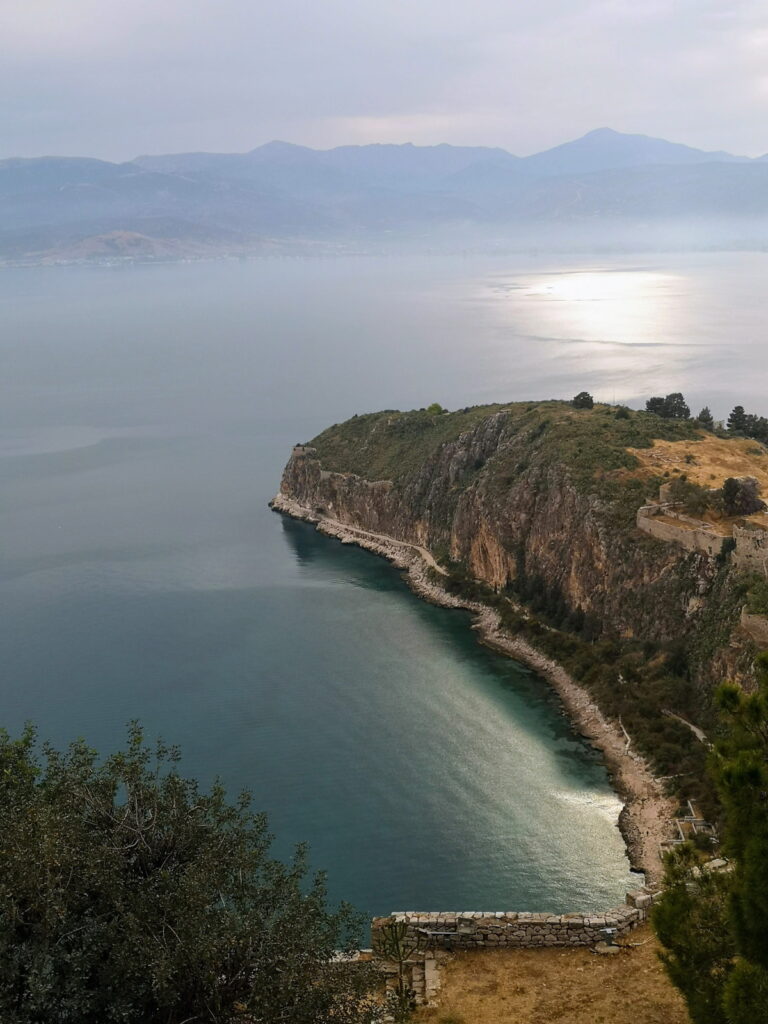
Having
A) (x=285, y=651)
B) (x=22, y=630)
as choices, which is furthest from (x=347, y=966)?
(x=22, y=630)

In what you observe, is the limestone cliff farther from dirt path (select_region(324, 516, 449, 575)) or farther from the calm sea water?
the calm sea water

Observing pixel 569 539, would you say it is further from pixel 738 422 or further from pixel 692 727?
pixel 738 422

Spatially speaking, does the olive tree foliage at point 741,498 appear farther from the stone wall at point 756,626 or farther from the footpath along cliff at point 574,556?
the stone wall at point 756,626

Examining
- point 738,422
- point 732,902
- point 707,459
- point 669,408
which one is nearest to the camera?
point 732,902

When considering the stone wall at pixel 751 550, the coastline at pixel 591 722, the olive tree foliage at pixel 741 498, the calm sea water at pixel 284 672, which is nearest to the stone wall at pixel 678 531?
the stone wall at pixel 751 550

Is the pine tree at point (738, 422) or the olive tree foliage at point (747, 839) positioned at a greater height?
the pine tree at point (738, 422)

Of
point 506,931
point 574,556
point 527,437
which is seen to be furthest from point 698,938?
point 527,437
